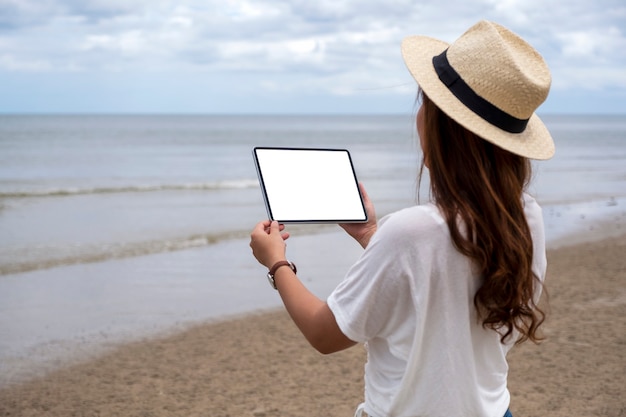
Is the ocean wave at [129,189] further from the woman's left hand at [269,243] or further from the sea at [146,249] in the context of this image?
the woman's left hand at [269,243]

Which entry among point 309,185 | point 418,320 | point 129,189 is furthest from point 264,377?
point 129,189

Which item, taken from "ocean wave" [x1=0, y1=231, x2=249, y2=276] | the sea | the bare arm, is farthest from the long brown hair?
"ocean wave" [x1=0, y1=231, x2=249, y2=276]

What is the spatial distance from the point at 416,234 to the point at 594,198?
677 inches

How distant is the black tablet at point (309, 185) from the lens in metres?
1.98

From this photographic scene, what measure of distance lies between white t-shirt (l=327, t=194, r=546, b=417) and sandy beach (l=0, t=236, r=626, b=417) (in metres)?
3.21

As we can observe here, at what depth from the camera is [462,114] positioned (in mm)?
1623

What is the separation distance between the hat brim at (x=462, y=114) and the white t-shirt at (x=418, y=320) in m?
0.21

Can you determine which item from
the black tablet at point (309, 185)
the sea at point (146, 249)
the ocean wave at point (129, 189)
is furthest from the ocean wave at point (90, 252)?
the ocean wave at point (129, 189)

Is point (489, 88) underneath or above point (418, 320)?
above

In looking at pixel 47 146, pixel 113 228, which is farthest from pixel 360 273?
pixel 47 146

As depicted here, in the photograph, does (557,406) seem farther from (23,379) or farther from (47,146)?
(47,146)

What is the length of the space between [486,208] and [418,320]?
0.28 m

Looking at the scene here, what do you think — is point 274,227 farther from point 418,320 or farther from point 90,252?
point 90,252

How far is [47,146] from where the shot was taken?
41656 mm
